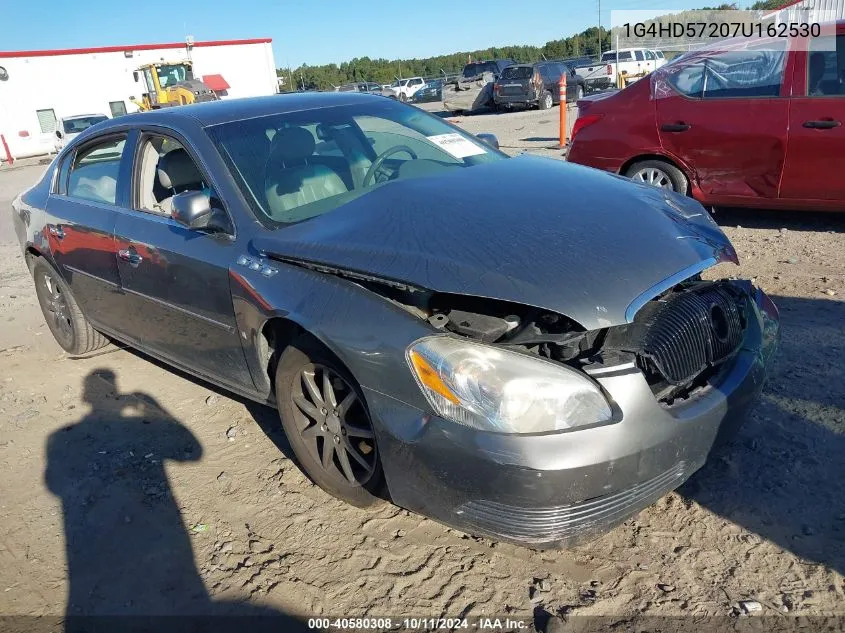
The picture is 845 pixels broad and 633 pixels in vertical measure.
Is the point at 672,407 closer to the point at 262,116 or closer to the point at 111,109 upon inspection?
the point at 262,116

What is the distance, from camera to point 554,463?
205cm

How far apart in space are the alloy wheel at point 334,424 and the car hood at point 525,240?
0.49 metres

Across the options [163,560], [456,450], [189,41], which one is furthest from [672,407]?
[189,41]

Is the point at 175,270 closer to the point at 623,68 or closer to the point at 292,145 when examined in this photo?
the point at 292,145

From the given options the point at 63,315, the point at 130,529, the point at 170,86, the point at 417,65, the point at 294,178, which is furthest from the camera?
the point at 417,65

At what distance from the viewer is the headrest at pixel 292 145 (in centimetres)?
324

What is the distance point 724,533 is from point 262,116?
280 cm

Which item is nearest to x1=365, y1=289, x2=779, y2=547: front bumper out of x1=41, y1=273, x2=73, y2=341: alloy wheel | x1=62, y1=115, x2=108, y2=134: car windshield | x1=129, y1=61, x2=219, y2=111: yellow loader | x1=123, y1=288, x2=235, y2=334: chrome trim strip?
x1=123, y1=288, x2=235, y2=334: chrome trim strip

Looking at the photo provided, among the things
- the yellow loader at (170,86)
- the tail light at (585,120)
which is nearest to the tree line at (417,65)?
the yellow loader at (170,86)

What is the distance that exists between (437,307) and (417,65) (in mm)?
64787

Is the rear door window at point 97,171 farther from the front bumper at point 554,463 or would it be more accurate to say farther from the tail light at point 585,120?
the tail light at point 585,120

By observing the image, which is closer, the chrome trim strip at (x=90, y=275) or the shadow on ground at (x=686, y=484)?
the shadow on ground at (x=686, y=484)

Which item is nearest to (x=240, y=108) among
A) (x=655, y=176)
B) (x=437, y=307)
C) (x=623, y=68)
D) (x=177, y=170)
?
(x=177, y=170)

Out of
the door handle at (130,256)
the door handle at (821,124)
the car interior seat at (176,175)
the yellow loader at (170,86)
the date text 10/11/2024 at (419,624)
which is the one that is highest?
the yellow loader at (170,86)
